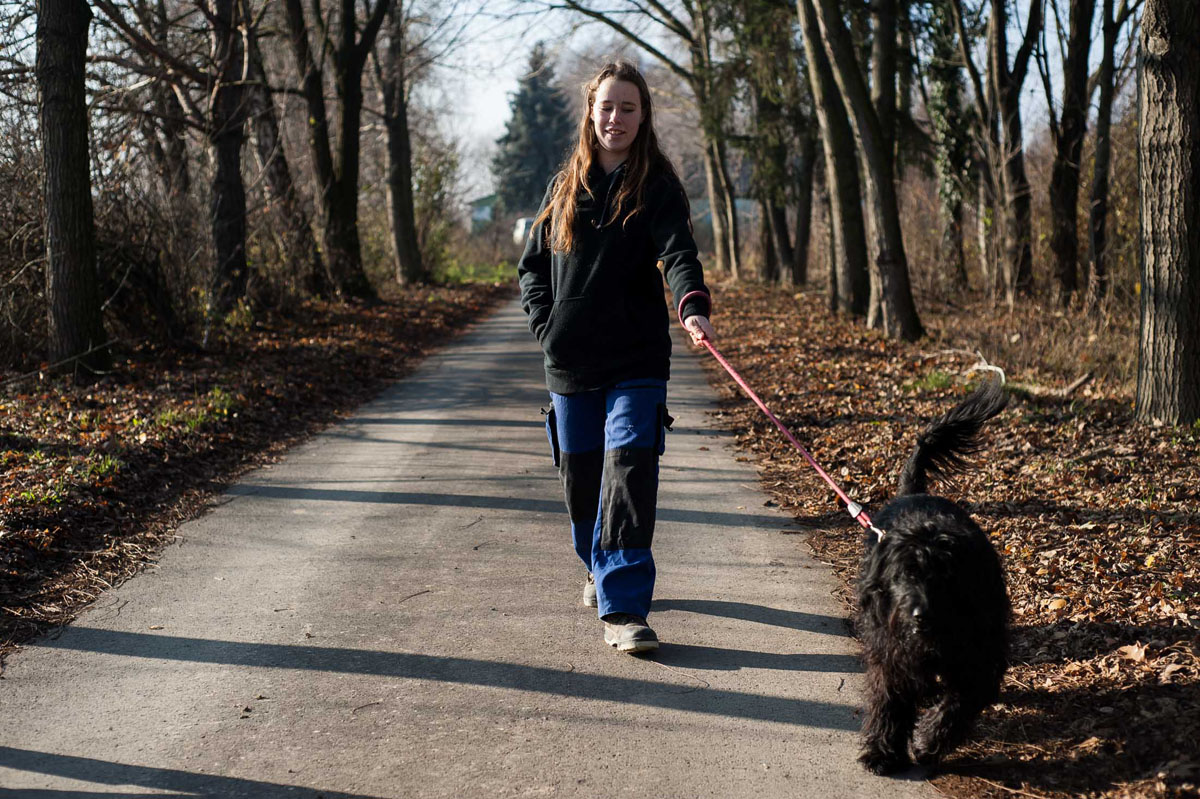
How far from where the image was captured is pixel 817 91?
1394 cm

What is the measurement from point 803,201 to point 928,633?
20269mm

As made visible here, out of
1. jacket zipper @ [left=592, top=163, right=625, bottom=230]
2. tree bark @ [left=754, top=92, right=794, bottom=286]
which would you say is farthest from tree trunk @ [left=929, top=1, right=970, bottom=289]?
jacket zipper @ [left=592, top=163, right=625, bottom=230]

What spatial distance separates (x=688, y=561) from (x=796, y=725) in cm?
188

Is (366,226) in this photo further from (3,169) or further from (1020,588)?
(1020,588)

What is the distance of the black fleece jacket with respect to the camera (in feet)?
13.8

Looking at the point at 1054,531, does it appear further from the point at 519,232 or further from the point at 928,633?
the point at 519,232

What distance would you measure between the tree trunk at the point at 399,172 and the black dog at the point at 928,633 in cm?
2204

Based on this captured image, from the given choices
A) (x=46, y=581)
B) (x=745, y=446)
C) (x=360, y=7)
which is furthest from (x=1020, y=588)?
(x=360, y=7)

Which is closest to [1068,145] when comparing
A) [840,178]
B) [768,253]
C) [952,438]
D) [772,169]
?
[840,178]

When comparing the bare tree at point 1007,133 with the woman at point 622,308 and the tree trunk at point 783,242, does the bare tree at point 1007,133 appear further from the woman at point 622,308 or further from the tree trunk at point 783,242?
the woman at point 622,308

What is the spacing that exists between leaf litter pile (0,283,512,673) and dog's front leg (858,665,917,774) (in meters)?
3.37

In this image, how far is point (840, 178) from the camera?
1460 centimetres

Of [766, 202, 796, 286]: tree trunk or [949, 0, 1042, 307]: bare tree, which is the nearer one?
[949, 0, 1042, 307]: bare tree

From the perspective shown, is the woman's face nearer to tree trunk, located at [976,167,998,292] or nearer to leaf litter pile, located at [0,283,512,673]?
leaf litter pile, located at [0,283,512,673]
